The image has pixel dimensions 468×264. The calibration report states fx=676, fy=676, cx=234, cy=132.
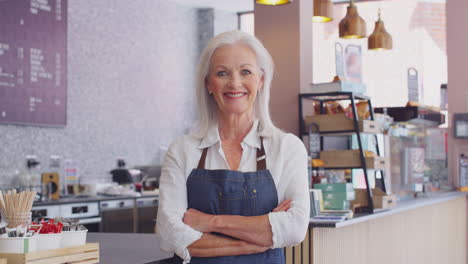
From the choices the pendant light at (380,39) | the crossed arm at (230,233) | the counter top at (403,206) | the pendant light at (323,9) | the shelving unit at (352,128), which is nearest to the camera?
the crossed arm at (230,233)

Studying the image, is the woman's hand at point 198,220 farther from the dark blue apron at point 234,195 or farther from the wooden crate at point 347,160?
the wooden crate at point 347,160

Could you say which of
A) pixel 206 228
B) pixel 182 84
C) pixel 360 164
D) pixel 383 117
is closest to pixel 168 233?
pixel 206 228

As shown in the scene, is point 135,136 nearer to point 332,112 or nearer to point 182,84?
point 182,84

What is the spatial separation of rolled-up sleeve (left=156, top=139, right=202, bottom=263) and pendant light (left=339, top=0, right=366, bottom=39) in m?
3.44

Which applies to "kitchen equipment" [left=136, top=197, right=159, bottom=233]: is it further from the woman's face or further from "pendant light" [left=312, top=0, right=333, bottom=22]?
the woman's face

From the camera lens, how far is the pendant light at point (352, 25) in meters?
5.39

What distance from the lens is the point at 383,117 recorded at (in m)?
5.07

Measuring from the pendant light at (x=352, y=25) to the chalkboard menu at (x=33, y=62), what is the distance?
9.65ft

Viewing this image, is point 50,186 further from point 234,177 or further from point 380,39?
point 234,177

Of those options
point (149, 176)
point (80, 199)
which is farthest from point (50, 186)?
point (149, 176)

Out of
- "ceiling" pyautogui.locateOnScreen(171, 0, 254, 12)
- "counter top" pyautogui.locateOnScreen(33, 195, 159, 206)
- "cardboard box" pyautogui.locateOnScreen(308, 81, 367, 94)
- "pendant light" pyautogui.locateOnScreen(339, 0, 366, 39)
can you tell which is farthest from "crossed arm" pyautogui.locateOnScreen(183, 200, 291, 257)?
"ceiling" pyautogui.locateOnScreen(171, 0, 254, 12)

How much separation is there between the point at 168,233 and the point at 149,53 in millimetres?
6237

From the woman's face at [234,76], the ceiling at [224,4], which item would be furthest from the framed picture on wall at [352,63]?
the ceiling at [224,4]

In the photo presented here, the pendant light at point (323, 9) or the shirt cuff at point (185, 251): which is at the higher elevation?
the pendant light at point (323, 9)
